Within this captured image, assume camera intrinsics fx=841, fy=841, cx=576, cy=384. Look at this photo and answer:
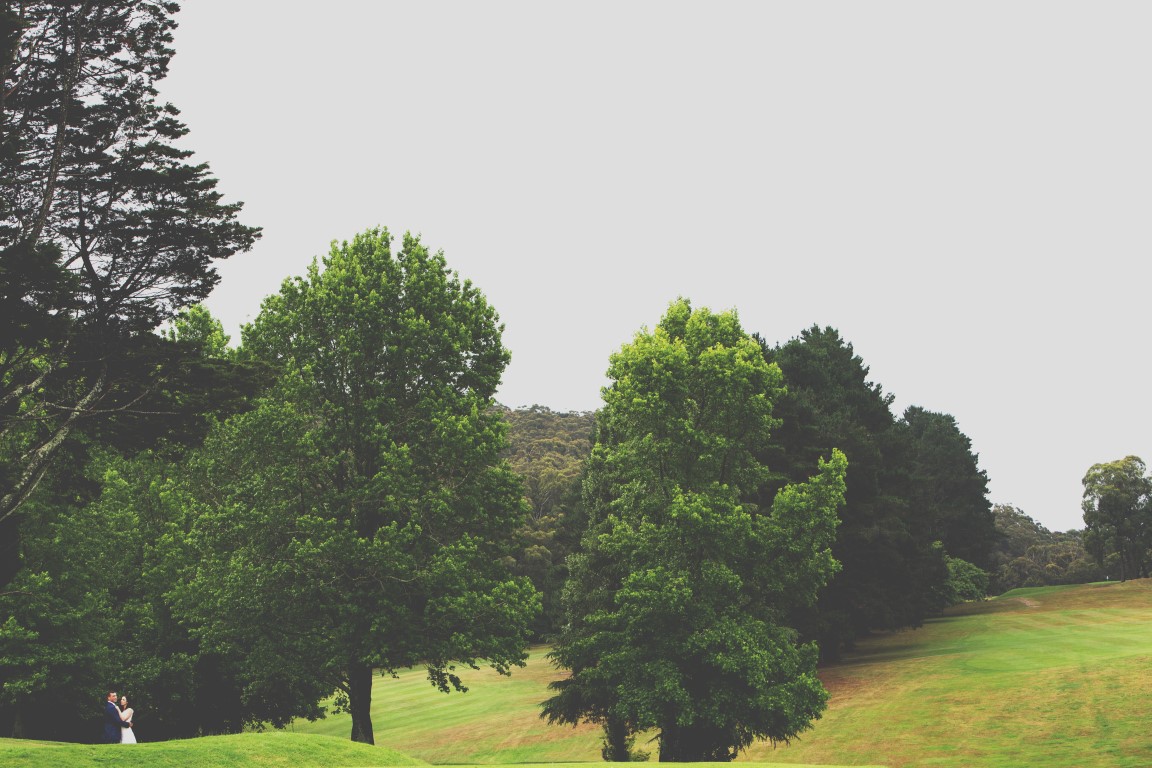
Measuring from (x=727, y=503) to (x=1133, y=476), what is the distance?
91.4 m

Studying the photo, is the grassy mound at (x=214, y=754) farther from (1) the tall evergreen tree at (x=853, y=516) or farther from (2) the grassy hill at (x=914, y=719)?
(1) the tall evergreen tree at (x=853, y=516)

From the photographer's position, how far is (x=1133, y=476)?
97.0 meters

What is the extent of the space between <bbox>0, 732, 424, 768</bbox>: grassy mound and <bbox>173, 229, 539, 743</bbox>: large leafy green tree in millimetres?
3818

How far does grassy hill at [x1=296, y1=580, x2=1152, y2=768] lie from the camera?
30328mm

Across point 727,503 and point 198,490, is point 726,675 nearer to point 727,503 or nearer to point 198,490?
point 727,503

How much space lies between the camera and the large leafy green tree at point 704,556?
87.6 feet

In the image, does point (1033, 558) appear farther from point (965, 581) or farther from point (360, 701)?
point (360, 701)

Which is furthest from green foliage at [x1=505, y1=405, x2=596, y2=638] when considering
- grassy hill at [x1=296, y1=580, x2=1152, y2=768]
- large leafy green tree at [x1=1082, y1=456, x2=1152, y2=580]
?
large leafy green tree at [x1=1082, y1=456, x2=1152, y2=580]

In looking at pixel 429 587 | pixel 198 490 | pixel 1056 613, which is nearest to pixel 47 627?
pixel 198 490

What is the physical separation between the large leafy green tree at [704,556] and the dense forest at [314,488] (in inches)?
4.2

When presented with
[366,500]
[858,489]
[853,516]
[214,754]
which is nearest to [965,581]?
[858,489]

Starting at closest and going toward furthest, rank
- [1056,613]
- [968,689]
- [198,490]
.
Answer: [198,490]
[968,689]
[1056,613]

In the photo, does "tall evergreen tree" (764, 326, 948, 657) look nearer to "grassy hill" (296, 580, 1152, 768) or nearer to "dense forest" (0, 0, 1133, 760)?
"grassy hill" (296, 580, 1152, 768)

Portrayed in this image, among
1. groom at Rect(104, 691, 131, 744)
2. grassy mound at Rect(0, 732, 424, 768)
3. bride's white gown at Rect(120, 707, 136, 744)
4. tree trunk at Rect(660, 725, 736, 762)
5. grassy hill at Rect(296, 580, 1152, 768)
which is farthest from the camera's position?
grassy hill at Rect(296, 580, 1152, 768)
